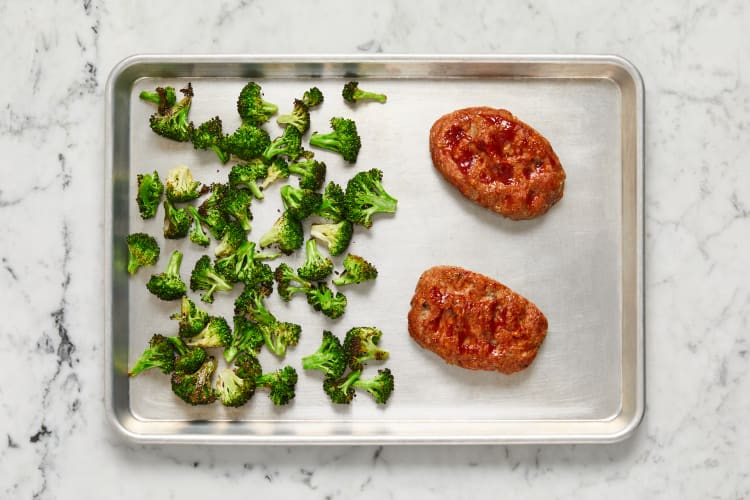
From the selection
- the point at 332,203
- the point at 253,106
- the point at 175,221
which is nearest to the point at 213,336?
the point at 175,221

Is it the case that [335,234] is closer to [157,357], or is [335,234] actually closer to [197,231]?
[197,231]

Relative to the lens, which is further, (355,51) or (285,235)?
(355,51)

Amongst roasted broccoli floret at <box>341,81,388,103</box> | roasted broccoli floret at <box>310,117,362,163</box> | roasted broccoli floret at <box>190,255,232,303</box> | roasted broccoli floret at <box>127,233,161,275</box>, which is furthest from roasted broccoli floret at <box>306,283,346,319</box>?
roasted broccoli floret at <box>341,81,388,103</box>

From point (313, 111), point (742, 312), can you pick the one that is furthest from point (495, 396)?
point (313, 111)

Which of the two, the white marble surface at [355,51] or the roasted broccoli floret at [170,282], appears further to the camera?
the white marble surface at [355,51]

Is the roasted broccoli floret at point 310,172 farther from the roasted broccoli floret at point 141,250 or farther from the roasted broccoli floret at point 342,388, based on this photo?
the roasted broccoli floret at point 342,388

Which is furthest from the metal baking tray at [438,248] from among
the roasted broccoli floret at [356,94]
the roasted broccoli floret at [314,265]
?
the roasted broccoli floret at [314,265]
